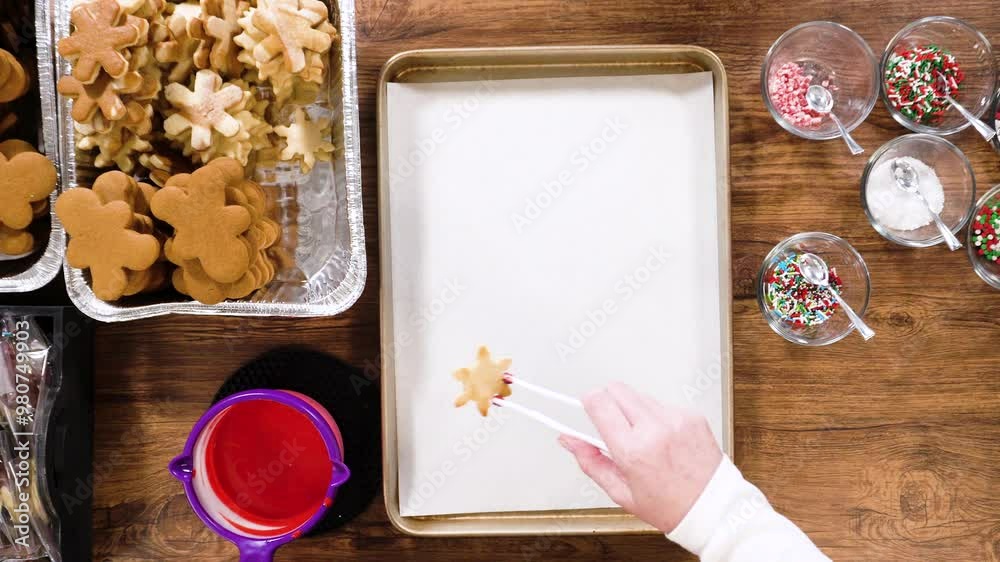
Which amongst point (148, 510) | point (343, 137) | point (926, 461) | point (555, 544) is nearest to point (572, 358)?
point (555, 544)

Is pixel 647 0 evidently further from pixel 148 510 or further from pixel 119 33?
pixel 148 510

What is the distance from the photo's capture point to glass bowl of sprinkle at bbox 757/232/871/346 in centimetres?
96

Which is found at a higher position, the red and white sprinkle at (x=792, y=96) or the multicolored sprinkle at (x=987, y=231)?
the red and white sprinkle at (x=792, y=96)

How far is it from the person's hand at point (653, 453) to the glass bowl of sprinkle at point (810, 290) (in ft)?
0.84

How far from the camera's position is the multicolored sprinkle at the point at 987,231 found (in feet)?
3.18

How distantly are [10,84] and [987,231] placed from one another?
1.27 meters

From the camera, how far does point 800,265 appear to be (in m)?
0.97

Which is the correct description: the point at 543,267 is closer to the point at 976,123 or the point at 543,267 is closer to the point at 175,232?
the point at 175,232

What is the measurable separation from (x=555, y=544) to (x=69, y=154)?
80cm

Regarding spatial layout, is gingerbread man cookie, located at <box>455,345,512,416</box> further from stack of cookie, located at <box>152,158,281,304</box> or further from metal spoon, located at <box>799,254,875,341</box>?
metal spoon, located at <box>799,254,875,341</box>

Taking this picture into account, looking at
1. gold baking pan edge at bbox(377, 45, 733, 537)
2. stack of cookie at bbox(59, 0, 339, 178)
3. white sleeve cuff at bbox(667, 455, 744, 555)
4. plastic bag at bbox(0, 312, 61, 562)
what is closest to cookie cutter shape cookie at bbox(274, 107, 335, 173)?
stack of cookie at bbox(59, 0, 339, 178)

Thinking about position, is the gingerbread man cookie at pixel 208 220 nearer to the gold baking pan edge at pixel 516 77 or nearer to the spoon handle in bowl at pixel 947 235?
the gold baking pan edge at pixel 516 77

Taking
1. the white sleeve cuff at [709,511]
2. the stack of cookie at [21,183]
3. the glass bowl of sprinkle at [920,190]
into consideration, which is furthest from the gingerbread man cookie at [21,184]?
the glass bowl of sprinkle at [920,190]

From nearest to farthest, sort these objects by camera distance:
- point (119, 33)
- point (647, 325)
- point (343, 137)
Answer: point (119, 33)
point (343, 137)
point (647, 325)
